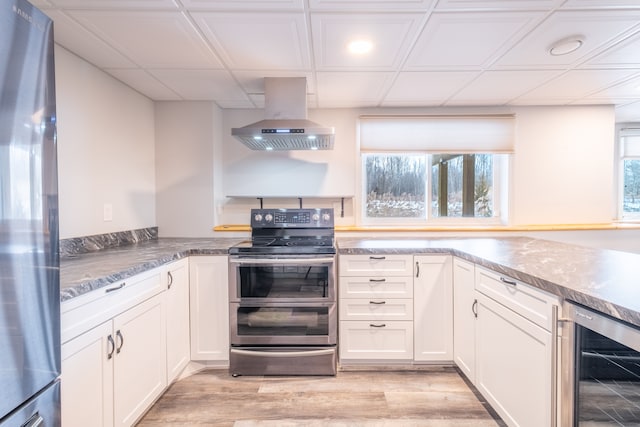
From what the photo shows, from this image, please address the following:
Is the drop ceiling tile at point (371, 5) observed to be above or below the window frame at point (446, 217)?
above

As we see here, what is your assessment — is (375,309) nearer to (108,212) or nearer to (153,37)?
(108,212)

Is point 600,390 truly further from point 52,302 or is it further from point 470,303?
point 52,302

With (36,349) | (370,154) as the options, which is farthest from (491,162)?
(36,349)

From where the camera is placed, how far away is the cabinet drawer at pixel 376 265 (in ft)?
7.19

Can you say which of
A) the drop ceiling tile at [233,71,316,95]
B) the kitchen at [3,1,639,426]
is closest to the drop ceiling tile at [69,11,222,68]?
the drop ceiling tile at [233,71,316,95]

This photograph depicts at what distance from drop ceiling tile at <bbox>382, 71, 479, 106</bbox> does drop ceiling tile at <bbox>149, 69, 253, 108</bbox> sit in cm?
129

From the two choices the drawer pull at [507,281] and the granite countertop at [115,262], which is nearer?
the granite countertop at [115,262]

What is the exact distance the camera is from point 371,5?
58.2 inches

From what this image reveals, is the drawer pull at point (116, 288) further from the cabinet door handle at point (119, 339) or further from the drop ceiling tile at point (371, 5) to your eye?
the drop ceiling tile at point (371, 5)

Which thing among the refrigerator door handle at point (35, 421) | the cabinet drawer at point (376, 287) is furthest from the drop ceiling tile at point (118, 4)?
the cabinet drawer at point (376, 287)

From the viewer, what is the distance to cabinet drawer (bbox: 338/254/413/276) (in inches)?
86.3

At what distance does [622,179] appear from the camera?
359cm

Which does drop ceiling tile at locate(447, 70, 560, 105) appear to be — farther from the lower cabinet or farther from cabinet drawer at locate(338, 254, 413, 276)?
the lower cabinet

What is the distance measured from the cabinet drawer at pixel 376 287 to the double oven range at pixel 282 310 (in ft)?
0.35
